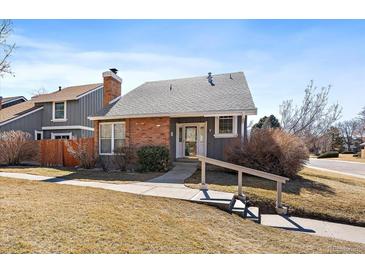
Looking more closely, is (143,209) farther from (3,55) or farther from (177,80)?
(177,80)

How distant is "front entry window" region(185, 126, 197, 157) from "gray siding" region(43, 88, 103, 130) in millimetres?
10117

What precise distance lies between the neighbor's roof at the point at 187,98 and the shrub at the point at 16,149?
6.13 m

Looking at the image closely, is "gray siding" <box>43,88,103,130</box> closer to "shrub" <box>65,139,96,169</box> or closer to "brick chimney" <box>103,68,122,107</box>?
"brick chimney" <box>103,68,122,107</box>

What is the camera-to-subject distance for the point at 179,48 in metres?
8.27

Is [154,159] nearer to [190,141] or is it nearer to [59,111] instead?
[190,141]

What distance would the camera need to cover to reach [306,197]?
834 cm

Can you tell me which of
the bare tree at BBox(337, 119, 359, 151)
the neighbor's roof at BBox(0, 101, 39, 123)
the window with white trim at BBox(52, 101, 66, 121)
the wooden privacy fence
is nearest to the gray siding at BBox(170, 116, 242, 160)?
the wooden privacy fence

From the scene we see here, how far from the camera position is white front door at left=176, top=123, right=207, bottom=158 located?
14742mm

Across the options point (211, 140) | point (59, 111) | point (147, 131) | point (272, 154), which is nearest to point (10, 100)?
point (59, 111)

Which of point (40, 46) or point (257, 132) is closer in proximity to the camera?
point (40, 46)

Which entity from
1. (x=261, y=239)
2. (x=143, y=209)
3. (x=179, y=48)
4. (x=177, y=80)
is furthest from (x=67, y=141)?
(x=261, y=239)

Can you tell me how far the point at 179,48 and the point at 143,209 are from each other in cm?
545

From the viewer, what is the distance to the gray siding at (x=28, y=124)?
66.5ft

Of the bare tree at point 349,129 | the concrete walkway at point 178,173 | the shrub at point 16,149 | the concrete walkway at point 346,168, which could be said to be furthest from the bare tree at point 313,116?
the bare tree at point 349,129
